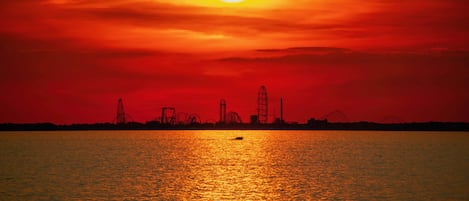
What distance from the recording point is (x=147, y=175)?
3445 inches

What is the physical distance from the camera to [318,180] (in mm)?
80562

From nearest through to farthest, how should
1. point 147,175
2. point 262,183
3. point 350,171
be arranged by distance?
1. point 262,183
2. point 147,175
3. point 350,171

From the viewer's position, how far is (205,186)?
2849 inches

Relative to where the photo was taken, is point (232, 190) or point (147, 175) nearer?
point (232, 190)

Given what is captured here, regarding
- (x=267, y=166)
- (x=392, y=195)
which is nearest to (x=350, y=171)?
(x=267, y=166)

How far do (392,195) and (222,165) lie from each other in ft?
143

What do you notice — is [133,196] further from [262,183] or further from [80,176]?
[80,176]

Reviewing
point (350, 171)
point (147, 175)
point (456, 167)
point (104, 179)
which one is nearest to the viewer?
point (104, 179)

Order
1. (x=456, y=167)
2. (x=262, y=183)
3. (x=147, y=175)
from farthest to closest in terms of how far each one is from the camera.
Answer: (x=456, y=167) < (x=147, y=175) < (x=262, y=183)

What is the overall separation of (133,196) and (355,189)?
23003 millimetres

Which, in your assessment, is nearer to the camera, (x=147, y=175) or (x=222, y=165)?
(x=147, y=175)

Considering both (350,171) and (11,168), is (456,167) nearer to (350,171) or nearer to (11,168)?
(350,171)

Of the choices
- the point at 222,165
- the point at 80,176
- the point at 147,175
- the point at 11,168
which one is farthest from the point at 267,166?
the point at 11,168

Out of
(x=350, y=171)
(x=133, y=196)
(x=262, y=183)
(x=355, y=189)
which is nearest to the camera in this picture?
(x=133, y=196)
